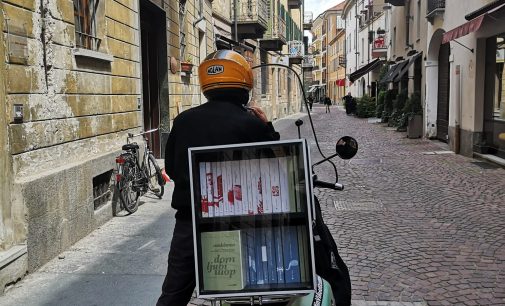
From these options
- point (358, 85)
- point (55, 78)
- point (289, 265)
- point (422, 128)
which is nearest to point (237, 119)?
point (289, 265)

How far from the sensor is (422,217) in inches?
273

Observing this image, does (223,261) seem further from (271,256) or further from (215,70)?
(215,70)

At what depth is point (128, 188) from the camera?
24.1 feet

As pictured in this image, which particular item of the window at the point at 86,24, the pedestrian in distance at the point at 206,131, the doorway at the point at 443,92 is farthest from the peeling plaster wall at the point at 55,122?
the doorway at the point at 443,92

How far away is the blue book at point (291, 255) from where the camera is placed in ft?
7.19

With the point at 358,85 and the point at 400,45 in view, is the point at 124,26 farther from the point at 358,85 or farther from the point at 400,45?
the point at 358,85

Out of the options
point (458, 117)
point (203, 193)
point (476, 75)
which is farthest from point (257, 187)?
point (458, 117)

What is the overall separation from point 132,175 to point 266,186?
18.3ft

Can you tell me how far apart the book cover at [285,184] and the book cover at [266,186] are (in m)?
0.05

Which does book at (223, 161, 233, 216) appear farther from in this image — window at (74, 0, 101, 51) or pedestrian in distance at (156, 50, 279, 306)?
window at (74, 0, 101, 51)

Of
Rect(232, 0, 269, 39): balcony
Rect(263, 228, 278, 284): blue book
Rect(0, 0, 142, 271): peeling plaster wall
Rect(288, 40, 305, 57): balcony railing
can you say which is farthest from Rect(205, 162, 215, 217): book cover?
Rect(288, 40, 305, 57): balcony railing

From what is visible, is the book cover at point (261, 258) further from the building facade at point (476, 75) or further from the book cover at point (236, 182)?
the building facade at point (476, 75)

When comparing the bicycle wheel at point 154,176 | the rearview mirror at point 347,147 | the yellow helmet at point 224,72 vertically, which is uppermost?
the yellow helmet at point 224,72

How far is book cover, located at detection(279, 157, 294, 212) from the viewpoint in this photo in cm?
221
